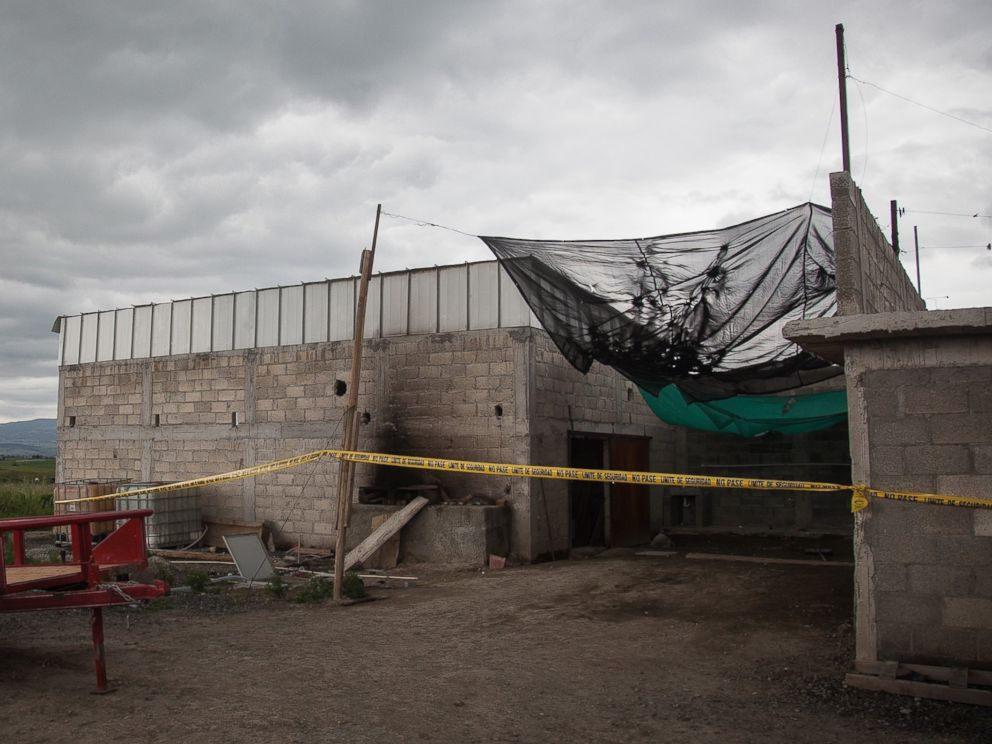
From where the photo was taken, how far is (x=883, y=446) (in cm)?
577

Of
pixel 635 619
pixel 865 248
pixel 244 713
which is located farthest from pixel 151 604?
pixel 865 248

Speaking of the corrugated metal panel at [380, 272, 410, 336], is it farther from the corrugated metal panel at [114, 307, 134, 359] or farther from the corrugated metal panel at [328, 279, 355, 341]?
the corrugated metal panel at [114, 307, 134, 359]

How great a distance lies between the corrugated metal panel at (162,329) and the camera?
1616 cm

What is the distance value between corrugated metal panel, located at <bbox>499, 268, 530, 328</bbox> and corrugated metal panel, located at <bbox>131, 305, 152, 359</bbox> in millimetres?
8133

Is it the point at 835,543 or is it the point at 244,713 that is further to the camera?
the point at 835,543

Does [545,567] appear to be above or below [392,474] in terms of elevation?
below

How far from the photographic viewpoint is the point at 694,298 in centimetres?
736

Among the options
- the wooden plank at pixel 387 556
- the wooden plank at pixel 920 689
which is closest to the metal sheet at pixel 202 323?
the wooden plank at pixel 387 556

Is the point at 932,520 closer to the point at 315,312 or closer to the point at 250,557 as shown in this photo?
the point at 250,557

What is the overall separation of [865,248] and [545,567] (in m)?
6.36

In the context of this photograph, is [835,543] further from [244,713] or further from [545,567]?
[244,713]

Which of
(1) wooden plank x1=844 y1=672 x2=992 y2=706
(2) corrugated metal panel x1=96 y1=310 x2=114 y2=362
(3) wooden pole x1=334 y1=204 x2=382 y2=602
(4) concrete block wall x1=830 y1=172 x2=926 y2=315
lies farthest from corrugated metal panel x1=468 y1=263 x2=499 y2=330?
(2) corrugated metal panel x1=96 y1=310 x2=114 y2=362

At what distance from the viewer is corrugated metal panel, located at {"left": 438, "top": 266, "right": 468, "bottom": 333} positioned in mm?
12977

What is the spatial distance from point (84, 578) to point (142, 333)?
11.8 m
